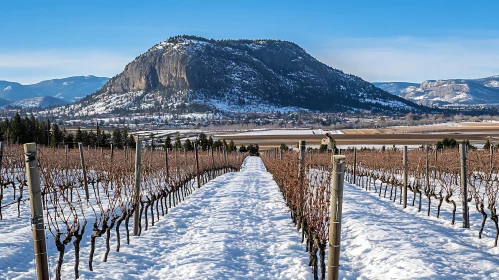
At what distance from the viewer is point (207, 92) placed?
18362cm

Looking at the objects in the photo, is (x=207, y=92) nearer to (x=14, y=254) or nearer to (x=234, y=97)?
(x=234, y=97)

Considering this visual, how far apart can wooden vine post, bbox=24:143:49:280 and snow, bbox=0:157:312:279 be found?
1594mm

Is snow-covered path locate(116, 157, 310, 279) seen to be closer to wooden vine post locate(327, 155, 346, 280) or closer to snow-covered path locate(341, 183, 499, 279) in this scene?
snow-covered path locate(341, 183, 499, 279)

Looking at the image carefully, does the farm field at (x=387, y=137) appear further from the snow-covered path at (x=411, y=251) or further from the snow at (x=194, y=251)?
the snow at (x=194, y=251)

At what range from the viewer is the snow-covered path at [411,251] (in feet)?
17.1

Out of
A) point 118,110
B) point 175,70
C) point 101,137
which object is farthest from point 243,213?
point 175,70

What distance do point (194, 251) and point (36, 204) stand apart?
3081 millimetres

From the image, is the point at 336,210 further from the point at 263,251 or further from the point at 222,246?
the point at 222,246

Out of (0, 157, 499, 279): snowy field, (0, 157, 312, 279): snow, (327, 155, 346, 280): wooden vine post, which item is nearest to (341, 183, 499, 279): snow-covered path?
(0, 157, 499, 279): snowy field

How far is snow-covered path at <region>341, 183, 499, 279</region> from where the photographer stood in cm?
522

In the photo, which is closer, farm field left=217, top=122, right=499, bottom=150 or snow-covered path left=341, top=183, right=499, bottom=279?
snow-covered path left=341, top=183, right=499, bottom=279

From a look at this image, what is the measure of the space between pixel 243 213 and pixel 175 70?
18870 centimetres

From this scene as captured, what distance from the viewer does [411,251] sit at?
232 inches

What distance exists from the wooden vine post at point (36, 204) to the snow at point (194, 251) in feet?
5.23
